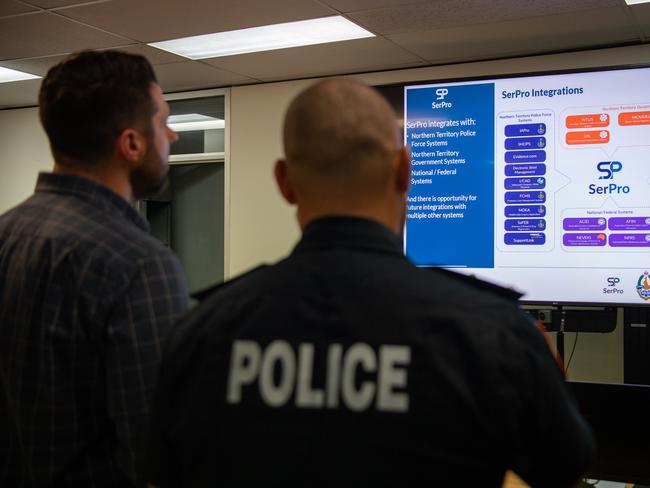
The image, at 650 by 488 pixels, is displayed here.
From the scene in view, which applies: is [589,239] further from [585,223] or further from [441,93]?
[441,93]

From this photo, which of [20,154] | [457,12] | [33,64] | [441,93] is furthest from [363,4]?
[20,154]

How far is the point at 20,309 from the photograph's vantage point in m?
1.11

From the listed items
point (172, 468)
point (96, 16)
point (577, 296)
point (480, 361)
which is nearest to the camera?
point (480, 361)

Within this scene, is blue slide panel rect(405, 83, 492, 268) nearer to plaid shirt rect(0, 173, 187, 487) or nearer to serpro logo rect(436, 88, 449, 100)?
serpro logo rect(436, 88, 449, 100)

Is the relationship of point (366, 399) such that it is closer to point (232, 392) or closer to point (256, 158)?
point (232, 392)

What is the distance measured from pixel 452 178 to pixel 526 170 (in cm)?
30

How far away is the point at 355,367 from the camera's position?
743 mm

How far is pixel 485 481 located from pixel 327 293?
0.25 meters

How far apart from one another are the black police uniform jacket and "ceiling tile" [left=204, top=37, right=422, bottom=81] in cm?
343

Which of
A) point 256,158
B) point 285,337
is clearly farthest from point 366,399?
point 256,158

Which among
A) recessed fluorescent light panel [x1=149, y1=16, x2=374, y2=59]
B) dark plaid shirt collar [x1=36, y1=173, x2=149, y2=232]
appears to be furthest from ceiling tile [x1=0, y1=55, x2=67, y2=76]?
dark plaid shirt collar [x1=36, y1=173, x2=149, y2=232]

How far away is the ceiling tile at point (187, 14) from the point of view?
347 cm

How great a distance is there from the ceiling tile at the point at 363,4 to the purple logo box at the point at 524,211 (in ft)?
3.49

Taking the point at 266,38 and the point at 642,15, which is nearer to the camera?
the point at 642,15
